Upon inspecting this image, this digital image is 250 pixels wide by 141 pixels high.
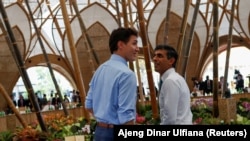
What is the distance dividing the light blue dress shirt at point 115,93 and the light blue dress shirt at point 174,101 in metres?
0.38

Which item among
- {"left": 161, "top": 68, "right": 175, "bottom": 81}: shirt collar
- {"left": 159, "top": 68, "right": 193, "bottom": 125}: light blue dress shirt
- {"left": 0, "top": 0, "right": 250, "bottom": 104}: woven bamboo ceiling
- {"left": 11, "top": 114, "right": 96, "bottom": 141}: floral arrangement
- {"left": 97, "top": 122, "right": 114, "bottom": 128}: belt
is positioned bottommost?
{"left": 11, "top": 114, "right": 96, "bottom": 141}: floral arrangement

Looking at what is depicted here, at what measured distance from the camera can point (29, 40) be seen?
26.2 metres

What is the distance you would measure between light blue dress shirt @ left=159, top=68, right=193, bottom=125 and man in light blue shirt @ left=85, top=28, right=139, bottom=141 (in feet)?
1.23

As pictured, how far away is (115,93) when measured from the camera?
3.31 metres

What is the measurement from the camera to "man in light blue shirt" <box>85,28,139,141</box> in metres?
3.22

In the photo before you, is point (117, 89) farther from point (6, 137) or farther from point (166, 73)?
point (6, 137)

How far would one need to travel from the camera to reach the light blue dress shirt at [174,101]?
11.7ft

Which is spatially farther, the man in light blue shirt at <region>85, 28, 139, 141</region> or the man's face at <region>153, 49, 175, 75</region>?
the man's face at <region>153, 49, 175, 75</region>

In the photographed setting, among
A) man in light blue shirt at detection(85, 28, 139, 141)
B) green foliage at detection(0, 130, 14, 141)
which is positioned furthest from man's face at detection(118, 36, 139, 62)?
green foliage at detection(0, 130, 14, 141)

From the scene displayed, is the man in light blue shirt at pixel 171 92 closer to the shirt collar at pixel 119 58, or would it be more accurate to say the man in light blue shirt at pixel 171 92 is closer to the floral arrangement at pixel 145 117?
the shirt collar at pixel 119 58

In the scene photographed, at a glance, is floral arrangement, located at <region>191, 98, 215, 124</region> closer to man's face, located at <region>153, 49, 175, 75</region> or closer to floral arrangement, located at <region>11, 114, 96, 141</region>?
floral arrangement, located at <region>11, 114, 96, 141</region>

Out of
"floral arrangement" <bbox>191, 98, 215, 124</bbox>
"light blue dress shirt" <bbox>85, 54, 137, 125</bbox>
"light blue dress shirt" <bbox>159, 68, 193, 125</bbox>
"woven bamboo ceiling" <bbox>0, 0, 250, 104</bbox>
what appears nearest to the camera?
"light blue dress shirt" <bbox>85, 54, 137, 125</bbox>

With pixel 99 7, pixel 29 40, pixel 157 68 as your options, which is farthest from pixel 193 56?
pixel 157 68

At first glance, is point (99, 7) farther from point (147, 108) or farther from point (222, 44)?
point (147, 108)
